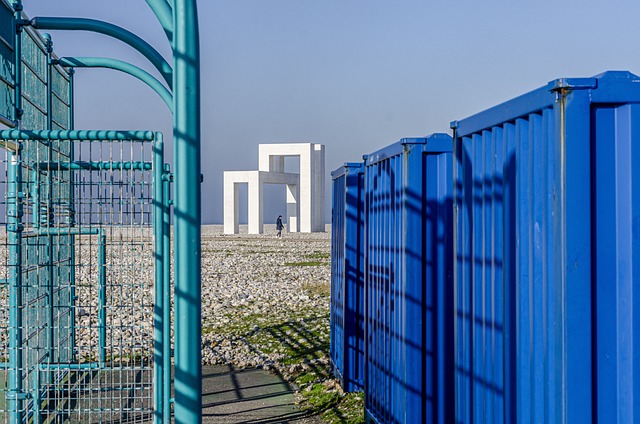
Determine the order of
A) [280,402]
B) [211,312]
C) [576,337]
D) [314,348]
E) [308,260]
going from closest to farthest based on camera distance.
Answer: [576,337] < [280,402] < [314,348] < [211,312] < [308,260]

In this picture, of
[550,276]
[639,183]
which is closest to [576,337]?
[550,276]

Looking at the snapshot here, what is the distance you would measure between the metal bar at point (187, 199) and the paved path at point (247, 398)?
4.13 meters

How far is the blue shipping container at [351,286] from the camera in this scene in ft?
27.6

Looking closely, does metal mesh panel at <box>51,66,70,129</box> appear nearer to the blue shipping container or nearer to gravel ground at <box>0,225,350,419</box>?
gravel ground at <box>0,225,350,419</box>

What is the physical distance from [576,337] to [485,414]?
1.28 m

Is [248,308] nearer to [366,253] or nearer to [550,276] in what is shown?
[366,253]

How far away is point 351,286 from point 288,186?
46731 millimetres

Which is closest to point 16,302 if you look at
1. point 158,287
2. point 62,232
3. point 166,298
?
point 158,287

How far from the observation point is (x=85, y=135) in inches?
215

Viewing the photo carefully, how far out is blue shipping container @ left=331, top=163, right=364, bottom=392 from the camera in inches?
332

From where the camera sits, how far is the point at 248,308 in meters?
15.4

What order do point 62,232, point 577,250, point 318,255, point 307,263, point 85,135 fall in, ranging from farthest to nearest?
point 318,255 → point 307,263 → point 62,232 → point 85,135 → point 577,250

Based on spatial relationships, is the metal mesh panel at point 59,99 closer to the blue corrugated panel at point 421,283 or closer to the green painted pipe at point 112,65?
the green painted pipe at point 112,65

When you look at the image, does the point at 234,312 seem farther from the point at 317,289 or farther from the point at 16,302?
the point at 16,302
